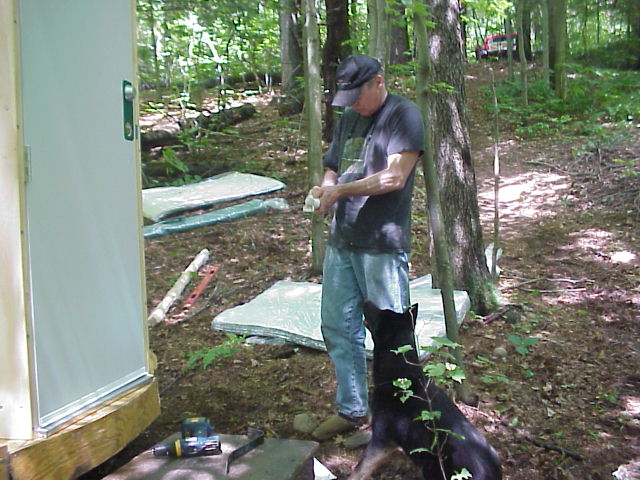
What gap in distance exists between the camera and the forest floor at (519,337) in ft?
11.4

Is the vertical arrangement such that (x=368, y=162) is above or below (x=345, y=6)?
below

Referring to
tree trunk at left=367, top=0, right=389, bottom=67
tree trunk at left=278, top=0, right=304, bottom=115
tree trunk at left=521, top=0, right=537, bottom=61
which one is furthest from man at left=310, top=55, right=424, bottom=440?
tree trunk at left=521, top=0, right=537, bottom=61

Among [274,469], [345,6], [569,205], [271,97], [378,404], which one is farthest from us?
[271,97]

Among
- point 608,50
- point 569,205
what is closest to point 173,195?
point 569,205

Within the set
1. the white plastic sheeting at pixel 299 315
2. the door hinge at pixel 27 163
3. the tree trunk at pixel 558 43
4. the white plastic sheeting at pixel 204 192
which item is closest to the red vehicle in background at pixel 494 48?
the tree trunk at pixel 558 43

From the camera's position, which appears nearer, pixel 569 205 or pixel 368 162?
pixel 368 162

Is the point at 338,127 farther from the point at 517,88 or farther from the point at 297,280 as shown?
the point at 517,88

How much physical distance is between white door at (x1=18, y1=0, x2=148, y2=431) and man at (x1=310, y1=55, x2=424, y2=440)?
989mm

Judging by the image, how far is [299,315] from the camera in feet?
16.0

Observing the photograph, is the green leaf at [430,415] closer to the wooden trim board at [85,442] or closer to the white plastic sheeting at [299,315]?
the wooden trim board at [85,442]

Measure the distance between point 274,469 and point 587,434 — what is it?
1.83 metres

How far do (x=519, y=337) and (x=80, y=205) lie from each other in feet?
10.6

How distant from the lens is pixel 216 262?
6.79 meters

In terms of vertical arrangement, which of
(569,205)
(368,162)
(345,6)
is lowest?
(569,205)
